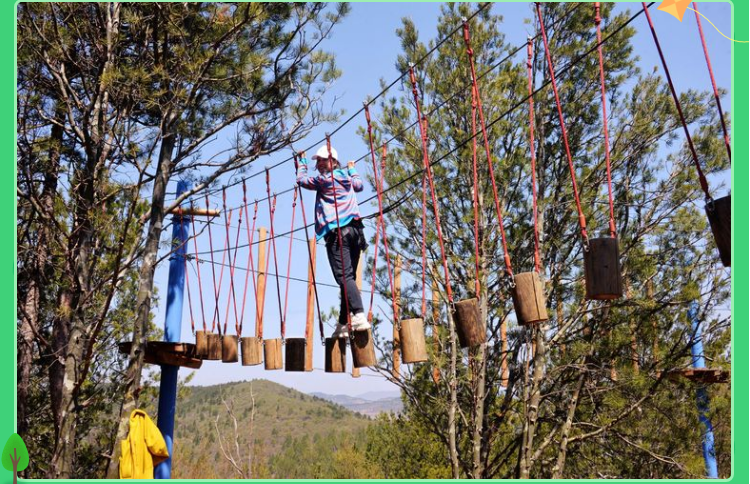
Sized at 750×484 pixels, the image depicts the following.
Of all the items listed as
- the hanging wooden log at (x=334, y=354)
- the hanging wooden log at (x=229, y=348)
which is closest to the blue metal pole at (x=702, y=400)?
the hanging wooden log at (x=334, y=354)

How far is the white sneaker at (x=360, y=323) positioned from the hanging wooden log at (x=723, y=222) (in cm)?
224

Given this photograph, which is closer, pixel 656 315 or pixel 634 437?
pixel 656 315

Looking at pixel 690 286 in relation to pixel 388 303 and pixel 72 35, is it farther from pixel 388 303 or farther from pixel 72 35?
pixel 72 35

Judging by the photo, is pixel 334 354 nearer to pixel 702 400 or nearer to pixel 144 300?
pixel 144 300

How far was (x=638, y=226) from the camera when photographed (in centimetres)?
684

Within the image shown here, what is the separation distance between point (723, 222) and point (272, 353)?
361cm

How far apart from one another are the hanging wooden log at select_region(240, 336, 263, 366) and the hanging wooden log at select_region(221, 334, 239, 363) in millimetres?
260

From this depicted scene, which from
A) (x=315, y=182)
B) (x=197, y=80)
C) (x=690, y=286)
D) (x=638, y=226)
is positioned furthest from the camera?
(x=638, y=226)

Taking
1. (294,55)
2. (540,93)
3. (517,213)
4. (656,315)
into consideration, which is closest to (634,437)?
(656,315)

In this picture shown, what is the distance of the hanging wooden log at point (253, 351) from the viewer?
5.46 metres

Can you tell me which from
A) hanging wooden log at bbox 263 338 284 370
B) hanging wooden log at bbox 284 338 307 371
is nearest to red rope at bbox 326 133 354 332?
hanging wooden log at bbox 284 338 307 371

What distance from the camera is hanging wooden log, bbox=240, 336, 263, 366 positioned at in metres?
5.46

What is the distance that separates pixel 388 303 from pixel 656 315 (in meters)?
2.74

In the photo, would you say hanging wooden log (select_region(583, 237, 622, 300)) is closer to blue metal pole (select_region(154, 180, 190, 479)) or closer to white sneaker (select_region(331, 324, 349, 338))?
white sneaker (select_region(331, 324, 349, 338))
